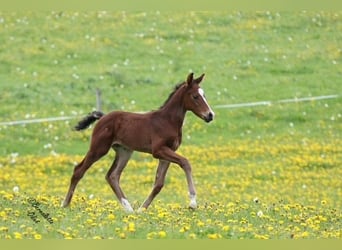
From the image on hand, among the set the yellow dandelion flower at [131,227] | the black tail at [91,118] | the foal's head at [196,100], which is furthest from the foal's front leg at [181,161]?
the yellow dandelion flower at [131,227]

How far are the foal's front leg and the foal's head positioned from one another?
440 millimetres

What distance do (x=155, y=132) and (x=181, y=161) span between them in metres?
0.49

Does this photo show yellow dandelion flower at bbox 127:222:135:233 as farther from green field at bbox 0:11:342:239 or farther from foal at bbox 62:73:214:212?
foal at bbox 62:73:214:212

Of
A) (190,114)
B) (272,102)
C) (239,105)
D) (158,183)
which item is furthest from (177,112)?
(272,102)

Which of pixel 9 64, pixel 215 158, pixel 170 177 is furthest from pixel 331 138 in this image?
pixel 9 64

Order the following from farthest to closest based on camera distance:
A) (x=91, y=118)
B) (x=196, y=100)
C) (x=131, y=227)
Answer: (x=91, y=118) → (x=196, y=100) → (x=131, y=227)

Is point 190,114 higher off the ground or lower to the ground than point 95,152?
lower

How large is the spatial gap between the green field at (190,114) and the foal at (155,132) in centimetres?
39

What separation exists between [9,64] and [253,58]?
5542mm

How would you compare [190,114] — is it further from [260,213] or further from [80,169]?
[260,213]

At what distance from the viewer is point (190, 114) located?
20.9 metres

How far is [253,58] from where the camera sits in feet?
79.1

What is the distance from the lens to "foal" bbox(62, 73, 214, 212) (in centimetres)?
978

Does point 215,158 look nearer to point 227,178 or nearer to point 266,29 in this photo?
point 227,178
